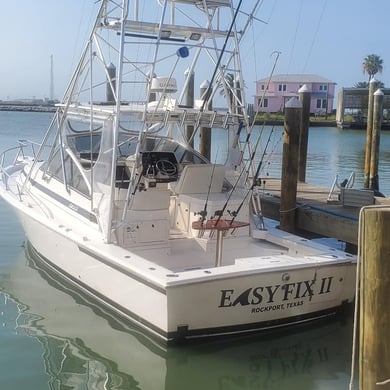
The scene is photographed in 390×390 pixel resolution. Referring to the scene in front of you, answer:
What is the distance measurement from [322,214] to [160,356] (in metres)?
4.24

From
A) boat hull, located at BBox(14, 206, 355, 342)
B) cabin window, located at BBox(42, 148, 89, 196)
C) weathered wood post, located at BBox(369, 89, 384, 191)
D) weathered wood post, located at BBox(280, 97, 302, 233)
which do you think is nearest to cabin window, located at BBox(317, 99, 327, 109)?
weathered wood post, located at BBox(369, 89, 384, 191)

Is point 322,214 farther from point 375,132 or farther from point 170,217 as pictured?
point 375,132

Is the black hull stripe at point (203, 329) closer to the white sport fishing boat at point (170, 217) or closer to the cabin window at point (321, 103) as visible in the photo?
the white sport fishing boat at point (170, 217)

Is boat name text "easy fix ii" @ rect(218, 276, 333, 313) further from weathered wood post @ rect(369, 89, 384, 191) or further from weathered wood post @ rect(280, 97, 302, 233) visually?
weathered wood post @ rect(369, 89, 384, 191)

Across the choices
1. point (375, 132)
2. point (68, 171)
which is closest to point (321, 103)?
point (375, 132)

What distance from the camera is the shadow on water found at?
578 centimetres

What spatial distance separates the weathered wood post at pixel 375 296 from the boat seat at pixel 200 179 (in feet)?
13.3

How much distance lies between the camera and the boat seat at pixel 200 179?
→ 8023mm

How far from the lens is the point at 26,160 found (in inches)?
481

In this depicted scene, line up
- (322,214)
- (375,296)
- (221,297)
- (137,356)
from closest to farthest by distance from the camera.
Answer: (375,296)
(221,297)
(137,356)
(322,214)

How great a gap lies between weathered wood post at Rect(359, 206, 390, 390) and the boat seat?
160 inches

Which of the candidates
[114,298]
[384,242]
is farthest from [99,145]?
[384,242]

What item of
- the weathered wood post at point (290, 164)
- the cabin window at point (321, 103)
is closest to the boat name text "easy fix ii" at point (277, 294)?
the weathered wood post at point (290, 164)

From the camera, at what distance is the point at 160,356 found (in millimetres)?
6172
